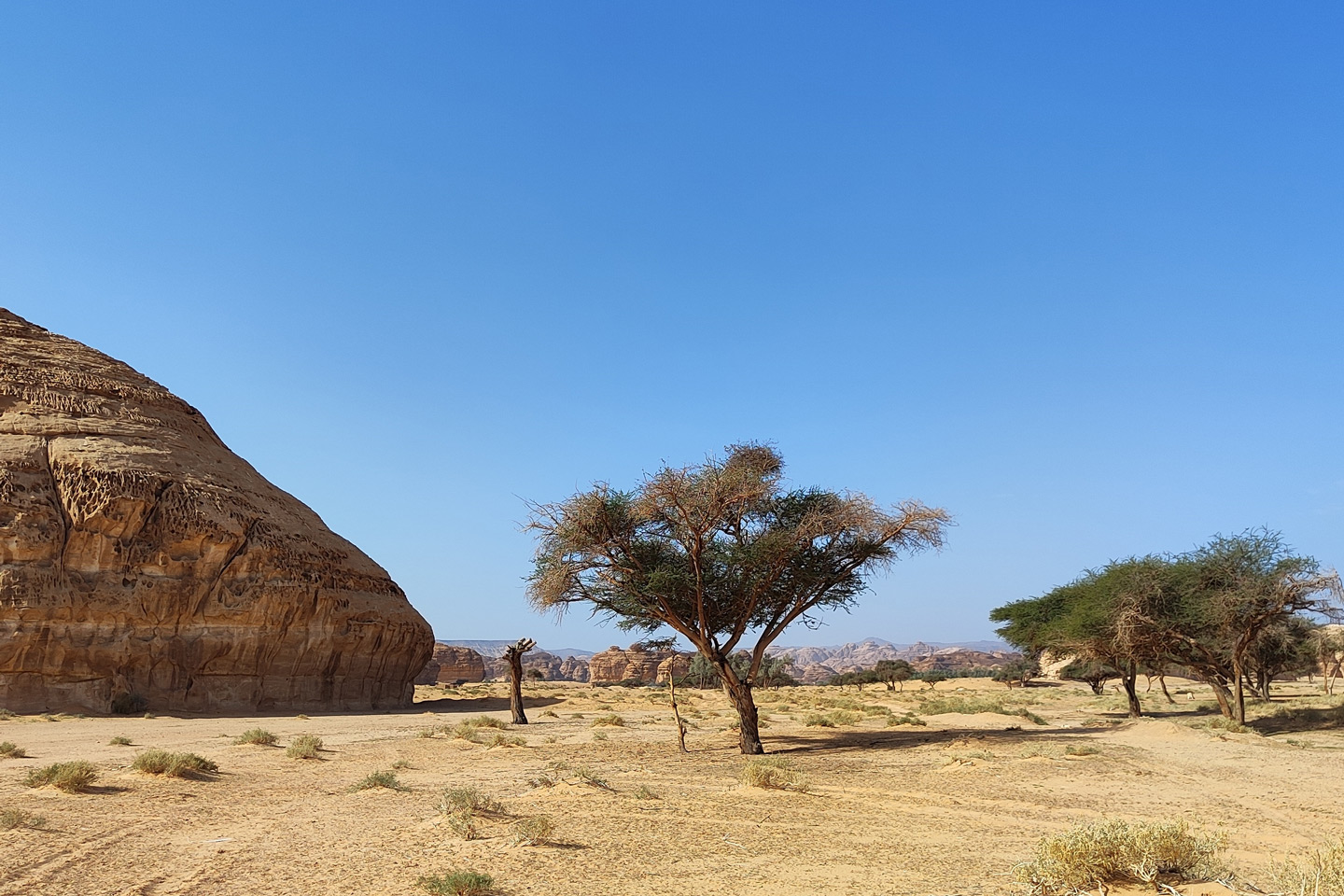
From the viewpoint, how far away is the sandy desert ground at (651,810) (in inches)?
302

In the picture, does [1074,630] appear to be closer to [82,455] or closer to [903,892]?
[903,892]

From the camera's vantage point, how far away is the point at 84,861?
7.79 metres

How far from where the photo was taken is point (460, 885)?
6762mm

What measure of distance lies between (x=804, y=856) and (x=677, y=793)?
4.67 metres

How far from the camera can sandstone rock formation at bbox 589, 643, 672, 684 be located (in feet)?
352

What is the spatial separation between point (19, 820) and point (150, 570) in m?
29.7

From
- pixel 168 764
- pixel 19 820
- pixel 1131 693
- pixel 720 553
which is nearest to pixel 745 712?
pixel 720 553

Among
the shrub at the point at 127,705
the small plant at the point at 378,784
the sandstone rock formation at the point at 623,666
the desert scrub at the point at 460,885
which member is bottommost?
the sandstone rock formation at the point at 623,666

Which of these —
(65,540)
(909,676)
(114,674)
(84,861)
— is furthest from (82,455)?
(909,676)

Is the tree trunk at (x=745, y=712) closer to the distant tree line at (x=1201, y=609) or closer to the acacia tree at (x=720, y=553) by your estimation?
the acacia tree at (x=720, y=553)

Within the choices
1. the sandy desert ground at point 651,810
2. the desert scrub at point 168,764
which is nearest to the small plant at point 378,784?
the sandy desert ground at point 651,810

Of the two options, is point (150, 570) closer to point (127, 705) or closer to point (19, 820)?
point (127, 705)

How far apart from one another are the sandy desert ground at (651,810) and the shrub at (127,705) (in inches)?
407

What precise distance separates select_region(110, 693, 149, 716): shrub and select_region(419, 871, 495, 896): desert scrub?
109 ft
